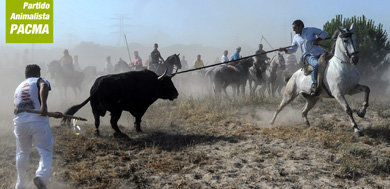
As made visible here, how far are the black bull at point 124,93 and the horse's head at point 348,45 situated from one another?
4.26m

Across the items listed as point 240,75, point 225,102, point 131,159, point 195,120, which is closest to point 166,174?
point 131,159

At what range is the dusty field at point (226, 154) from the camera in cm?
548

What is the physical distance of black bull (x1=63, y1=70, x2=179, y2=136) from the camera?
8.36 m

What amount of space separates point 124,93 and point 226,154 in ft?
10.1

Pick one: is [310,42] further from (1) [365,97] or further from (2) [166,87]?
(2) [166,87]

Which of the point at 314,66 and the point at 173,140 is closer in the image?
the point at 173,140

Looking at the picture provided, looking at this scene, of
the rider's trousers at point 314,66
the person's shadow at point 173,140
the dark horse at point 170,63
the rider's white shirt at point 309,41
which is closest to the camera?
the person's shadow at point 173,140

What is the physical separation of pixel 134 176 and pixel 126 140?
8.09 ft

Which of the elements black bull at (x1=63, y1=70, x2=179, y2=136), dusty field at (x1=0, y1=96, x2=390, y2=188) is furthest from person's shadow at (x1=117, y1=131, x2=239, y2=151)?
black bull at (x1=63, y1=70, x2=179, y2=136)

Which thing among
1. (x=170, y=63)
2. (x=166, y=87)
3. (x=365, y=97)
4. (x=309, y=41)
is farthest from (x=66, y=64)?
(x=365, y=97)

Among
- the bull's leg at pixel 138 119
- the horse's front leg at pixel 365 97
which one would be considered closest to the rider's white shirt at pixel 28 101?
the bull's leg at pixel 138 119

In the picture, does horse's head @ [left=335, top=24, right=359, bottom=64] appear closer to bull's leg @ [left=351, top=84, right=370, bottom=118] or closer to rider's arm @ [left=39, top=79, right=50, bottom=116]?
bull's leg @ [left=351, top=84, right=370, bottom=118]

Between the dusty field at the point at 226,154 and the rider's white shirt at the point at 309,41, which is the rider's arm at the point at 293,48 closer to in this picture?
the rider's white shirt at the point at 309,41

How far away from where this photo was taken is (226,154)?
22.3ft
